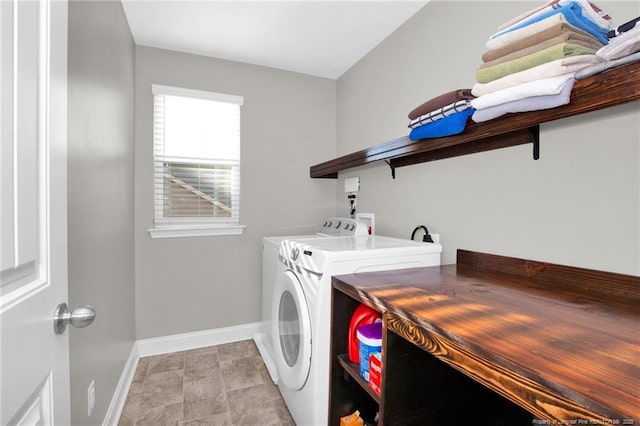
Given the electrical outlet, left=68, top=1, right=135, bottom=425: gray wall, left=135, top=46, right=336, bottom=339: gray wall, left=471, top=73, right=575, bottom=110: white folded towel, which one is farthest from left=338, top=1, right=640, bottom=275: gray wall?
the electrical outlet

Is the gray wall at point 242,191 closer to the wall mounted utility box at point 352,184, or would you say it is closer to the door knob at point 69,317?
the wall mounted utility box at point 352,184

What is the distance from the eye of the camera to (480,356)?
667 mm

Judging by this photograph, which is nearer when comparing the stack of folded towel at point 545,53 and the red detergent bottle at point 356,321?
the stack of folded towel at point 545,53

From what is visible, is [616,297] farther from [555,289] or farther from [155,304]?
[155,304]

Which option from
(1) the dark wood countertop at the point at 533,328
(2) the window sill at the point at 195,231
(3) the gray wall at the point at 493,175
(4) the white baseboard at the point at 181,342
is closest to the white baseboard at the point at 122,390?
(4) the white baseboard at the point at 181,342

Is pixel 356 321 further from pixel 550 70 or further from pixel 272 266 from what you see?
pixel 550 70

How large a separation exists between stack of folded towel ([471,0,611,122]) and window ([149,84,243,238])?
209 cm

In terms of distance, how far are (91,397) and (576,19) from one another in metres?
2.29

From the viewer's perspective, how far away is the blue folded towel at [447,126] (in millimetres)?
1216

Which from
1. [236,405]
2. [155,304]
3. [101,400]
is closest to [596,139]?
[236,405]

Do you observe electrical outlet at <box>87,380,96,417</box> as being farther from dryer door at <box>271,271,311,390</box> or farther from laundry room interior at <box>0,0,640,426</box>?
dryer door at <box>271,271,311,390</box>

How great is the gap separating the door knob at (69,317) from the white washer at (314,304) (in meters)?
0.86

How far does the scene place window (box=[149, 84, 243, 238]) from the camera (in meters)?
2.39

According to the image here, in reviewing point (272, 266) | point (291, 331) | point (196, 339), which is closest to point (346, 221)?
point (272, 266)
